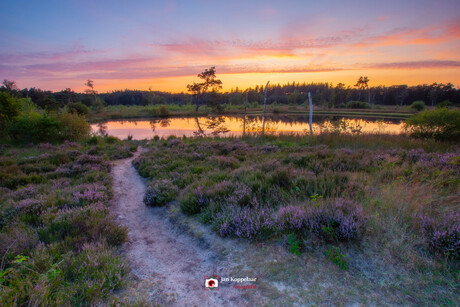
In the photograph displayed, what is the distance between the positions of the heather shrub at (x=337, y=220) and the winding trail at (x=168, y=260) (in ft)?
5.53

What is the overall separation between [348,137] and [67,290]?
639 inches

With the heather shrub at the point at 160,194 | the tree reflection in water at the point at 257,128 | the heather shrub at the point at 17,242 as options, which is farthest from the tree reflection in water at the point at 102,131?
the heather shrub at the point at 17,242

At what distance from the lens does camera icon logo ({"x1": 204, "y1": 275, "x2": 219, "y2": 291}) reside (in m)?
2.83

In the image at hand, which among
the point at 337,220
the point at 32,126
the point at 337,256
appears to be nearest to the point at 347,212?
the point at 337,220

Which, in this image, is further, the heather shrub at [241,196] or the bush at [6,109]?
the bush at [6,109]

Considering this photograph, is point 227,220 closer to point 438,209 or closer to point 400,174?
point 438,209

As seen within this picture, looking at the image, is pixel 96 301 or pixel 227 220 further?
pixel 227 220

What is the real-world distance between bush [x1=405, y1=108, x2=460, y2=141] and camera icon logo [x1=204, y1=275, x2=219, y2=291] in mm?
16965

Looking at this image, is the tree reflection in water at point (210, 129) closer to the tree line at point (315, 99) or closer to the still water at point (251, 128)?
the still water at point (251, 128)

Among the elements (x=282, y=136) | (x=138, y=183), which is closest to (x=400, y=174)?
(x=138, y=183)

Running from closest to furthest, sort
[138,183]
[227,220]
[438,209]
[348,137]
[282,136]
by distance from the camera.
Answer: [438,209]
[227,220]
[138,183]
[348,137]
[282,136]

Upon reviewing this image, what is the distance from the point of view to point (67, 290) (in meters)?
2.46

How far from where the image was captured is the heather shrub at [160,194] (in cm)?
606

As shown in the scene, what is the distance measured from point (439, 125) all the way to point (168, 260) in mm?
17532
